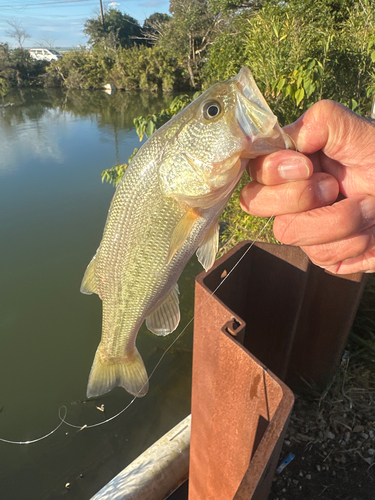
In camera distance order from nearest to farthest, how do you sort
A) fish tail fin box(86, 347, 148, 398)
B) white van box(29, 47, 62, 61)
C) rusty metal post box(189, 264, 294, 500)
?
rusty metal post box(189, 264, 294, 500), fish tail fin box(86, 347, 148, 398), white van box(29, 47, 62, 61)

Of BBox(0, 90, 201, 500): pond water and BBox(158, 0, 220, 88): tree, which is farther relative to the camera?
BBox(158, 0, 220, 88): tree

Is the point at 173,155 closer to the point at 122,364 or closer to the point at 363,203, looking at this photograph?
the point at 363,203

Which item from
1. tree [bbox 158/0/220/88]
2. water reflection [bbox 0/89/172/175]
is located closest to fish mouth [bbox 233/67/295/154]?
water reflection [bbox 0/89/172/175]

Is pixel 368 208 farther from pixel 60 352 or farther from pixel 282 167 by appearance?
pixel 60 352

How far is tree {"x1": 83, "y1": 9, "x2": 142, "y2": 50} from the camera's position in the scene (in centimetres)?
2977

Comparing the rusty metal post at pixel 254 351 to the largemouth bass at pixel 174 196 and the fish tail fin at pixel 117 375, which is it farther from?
the fish tail fin at pixel 117 375

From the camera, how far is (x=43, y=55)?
33.6 meters

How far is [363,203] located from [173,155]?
80cm

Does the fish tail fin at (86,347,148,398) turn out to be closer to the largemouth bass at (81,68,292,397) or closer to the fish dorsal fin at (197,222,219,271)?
the largemouth bass at (81,68,292,397)

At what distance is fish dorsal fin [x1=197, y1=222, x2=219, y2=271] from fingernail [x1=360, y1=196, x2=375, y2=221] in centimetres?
61

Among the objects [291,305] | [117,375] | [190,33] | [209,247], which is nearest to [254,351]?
[291,305]

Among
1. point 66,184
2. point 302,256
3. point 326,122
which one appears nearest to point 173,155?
point 326,122

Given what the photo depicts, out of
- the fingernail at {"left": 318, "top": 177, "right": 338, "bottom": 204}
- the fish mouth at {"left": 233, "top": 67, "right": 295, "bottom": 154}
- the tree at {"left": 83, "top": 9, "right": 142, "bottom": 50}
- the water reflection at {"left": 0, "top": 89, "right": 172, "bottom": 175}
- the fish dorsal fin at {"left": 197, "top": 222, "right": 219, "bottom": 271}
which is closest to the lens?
the fish mouth at {"left": 233, "top": 67, "right": 295, "bottom": 154}

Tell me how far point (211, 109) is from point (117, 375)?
1.46 meters
